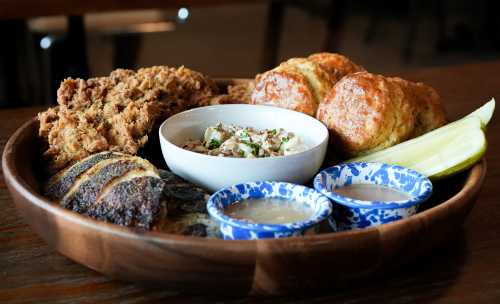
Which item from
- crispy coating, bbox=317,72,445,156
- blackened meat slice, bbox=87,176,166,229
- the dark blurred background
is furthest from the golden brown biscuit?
the dark blurred background

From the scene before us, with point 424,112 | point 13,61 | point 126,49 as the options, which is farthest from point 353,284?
point 126,49

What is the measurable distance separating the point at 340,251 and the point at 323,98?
69 centimetres

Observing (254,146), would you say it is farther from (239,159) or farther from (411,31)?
(411,31)

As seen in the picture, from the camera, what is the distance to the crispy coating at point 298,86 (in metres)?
1.60

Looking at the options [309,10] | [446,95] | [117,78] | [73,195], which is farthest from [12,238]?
[309,10]

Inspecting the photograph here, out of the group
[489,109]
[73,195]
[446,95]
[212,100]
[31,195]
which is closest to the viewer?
[31,195]

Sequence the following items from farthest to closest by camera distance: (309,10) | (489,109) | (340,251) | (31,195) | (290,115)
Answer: (309,10)
(290,115)
(489,109)
(31,195)
(340,251)

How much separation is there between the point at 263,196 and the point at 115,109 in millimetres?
509

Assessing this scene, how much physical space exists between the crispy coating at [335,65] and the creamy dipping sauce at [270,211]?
0.57 meters

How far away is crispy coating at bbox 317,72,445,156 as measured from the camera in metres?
1.45

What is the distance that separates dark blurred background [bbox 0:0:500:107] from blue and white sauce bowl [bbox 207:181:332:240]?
228 cm

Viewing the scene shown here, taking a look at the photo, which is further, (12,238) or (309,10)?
(309,10)

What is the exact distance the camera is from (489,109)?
147 centimetres

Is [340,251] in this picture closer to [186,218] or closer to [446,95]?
[186,218]
